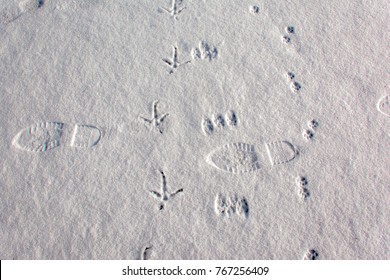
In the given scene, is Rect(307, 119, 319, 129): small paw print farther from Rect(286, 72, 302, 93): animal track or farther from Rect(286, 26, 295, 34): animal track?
Rect(286, 26, 295, 34): animal track

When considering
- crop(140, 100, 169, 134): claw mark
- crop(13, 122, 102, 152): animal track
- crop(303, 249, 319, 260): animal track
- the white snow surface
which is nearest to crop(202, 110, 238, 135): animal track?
the white snow surface

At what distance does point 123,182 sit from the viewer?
1.25 m

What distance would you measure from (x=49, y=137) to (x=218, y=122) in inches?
25.9

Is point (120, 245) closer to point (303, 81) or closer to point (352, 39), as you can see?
point (303, 81)

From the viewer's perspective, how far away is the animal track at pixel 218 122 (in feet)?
4.35

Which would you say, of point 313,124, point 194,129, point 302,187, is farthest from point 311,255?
point 194,129

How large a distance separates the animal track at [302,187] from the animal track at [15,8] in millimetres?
1383

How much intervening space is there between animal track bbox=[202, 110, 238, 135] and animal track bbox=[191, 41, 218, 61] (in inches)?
11.1

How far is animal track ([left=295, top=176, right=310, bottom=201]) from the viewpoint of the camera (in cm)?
122

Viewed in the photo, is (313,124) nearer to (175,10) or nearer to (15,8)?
(175,10)

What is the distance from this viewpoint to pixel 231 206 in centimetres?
121
